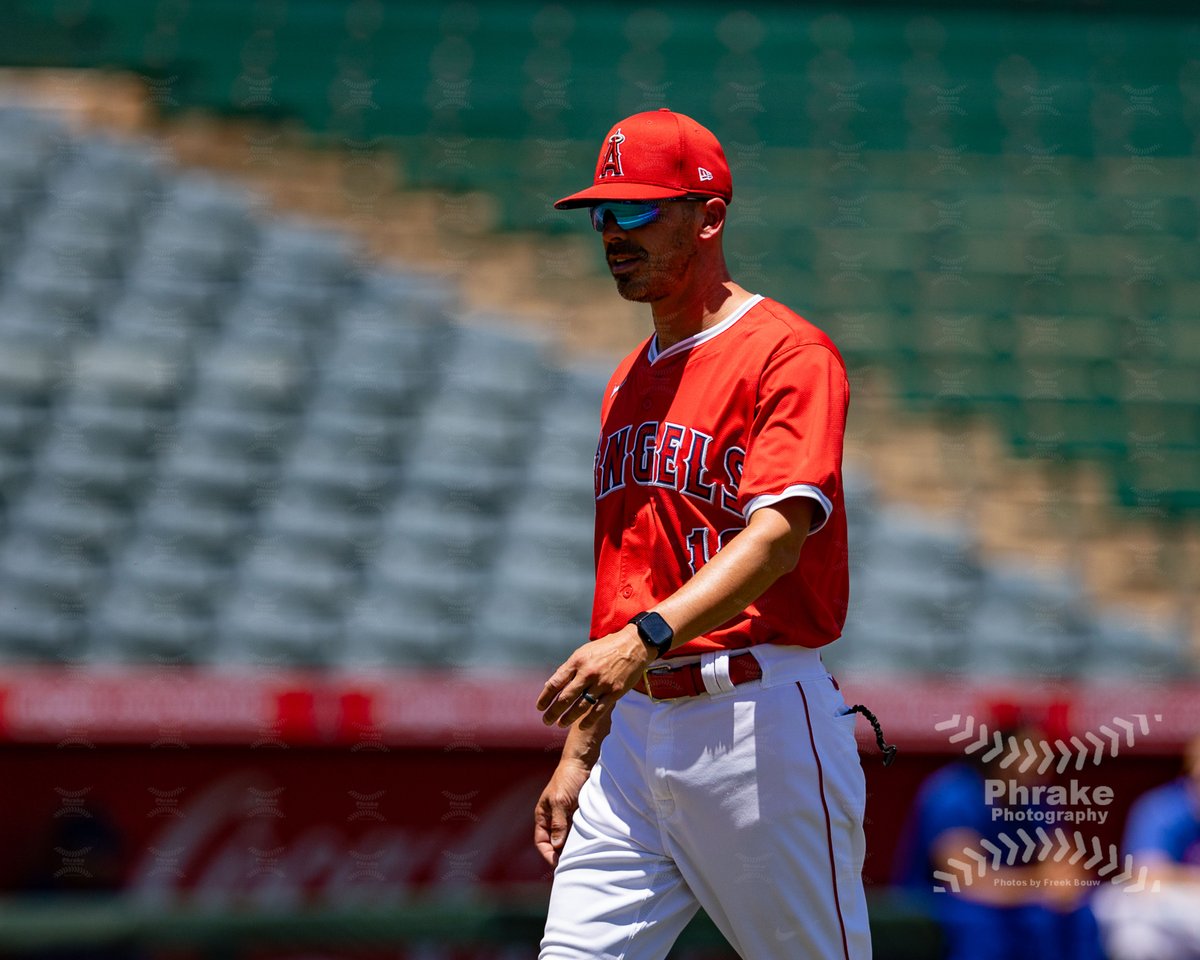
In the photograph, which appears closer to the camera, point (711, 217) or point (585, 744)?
point (711, 217)

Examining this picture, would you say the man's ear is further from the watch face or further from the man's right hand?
the man's right hand

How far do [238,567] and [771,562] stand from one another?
12.3 ft

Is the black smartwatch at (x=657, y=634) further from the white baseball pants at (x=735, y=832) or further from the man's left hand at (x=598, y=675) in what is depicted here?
the white baseball pants at (x=735, y=832)

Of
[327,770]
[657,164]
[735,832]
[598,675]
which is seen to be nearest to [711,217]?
[657,164]

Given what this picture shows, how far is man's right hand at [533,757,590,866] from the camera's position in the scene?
243 centimetres

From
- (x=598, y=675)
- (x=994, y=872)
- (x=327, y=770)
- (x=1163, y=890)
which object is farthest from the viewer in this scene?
(x=327, y=770)


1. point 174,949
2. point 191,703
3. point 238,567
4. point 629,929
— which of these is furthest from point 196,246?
point 629,929

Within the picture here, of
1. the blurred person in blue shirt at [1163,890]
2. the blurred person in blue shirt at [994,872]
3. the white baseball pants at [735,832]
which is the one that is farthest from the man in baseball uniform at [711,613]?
the blurred person in blue shirt at [1163,890]

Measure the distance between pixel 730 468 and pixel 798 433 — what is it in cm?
16

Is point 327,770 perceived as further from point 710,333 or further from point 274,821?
point 710,333

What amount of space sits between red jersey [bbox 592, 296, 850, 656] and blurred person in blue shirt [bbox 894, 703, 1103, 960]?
1.15 meters

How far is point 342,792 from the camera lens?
4.47 m

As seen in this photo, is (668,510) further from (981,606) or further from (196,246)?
(196,246)

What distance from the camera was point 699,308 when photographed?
235 cm
